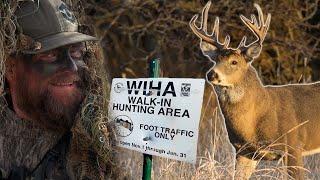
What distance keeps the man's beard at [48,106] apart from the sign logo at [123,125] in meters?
0.15

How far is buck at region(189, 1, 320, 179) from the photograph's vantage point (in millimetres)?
4031

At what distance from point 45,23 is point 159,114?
0.53 m

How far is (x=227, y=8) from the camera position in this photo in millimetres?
8656

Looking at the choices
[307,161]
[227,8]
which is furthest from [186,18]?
[307,161]

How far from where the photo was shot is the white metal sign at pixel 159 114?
6.61 ft

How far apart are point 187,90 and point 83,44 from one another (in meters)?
0.66

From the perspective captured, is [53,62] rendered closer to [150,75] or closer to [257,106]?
[150,75]

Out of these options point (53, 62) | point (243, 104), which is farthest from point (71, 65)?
point (243, 104)

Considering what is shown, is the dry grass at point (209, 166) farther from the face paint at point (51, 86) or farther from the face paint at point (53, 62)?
the face paint at point (53, 62)

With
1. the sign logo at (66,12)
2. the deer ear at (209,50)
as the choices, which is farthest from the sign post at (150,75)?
the deer ear at (209,50)

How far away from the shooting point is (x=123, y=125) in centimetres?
229

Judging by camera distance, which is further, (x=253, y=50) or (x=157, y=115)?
(x=253, y=50)

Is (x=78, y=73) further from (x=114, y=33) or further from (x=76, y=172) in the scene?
(x=114, y=33)

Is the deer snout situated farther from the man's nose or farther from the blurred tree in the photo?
the blurred tree
